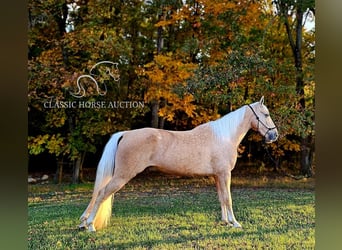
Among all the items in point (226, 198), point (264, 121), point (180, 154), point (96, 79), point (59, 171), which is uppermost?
point (96, 79)

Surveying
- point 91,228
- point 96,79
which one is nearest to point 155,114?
point 96,79

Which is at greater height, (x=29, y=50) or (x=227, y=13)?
(x=227, y=13)

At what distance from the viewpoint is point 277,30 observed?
325 cm

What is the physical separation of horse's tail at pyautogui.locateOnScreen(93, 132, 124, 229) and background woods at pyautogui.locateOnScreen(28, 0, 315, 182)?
7 cm

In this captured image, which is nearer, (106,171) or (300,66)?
(106,171)

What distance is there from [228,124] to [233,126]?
0.05 metres

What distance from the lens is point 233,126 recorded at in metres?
3.20

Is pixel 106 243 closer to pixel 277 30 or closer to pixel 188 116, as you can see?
pixel 188 116

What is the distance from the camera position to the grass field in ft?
9.95

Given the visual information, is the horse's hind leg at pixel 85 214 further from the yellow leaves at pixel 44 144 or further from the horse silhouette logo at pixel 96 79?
the horse silhouette logo at pixel 96 79

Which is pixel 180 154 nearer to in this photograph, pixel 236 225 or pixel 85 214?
pixel 236 225

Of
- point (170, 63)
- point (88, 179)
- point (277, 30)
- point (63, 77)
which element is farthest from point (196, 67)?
point (88, 179)

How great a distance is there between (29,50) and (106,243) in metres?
1.68

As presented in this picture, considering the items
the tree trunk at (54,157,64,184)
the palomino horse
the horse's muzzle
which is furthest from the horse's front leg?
the tree trunk at (54,157,64,184)
